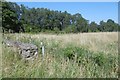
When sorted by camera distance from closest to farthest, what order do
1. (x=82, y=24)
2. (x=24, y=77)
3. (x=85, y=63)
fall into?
(x=24, y=77), (x=85, y=63), (x=82, y=24)

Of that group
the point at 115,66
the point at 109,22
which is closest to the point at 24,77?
the point at 115,66

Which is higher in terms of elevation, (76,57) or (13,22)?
(13,22)

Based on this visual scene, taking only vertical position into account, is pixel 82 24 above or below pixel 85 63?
above

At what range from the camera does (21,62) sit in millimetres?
5793

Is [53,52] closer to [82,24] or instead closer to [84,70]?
[84,70]

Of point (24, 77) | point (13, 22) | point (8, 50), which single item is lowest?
point (24, 77)

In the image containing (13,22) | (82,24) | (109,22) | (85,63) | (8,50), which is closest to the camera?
(85,63)

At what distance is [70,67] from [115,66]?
110 centimetres

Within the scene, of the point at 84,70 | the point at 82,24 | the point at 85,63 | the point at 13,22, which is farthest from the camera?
the point at 82,24

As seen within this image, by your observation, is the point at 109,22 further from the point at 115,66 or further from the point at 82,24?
the point at 115,66

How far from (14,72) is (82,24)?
202ft

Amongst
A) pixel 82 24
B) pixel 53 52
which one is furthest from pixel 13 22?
pixel 53 52

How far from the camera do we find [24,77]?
484 cm

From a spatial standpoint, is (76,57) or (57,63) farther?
(76,57)
